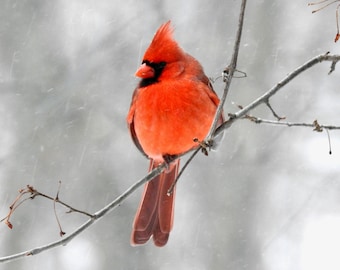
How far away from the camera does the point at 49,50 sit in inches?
264

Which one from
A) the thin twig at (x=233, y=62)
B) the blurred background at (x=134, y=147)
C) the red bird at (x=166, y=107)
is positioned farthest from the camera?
the blurred background at (x=134, y=147)

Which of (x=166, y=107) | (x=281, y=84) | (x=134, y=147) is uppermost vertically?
(x=134, y=147)

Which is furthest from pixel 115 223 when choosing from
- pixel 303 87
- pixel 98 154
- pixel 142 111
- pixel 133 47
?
Result: pixel 142 111

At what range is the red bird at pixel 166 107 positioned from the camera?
3.07 meters

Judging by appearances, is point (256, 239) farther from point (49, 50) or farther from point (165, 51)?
point (165, 51)

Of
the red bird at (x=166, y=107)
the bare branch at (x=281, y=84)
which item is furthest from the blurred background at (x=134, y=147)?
the bare branch at (x=281, y=84)

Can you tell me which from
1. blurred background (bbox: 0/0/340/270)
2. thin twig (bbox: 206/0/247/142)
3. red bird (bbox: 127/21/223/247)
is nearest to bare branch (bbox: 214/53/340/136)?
→ thin twig (bbox: 206/0/247/142)

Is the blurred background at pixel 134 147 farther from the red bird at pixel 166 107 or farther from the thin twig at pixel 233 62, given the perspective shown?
the thin twig at pixel 233 62

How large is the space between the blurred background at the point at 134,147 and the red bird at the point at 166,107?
264 centimetres

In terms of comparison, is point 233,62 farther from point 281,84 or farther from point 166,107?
point 166,107

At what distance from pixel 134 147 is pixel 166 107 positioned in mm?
3323

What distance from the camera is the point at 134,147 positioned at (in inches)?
251

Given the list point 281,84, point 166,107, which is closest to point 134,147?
point 166,107

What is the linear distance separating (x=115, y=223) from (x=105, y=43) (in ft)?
6.30
